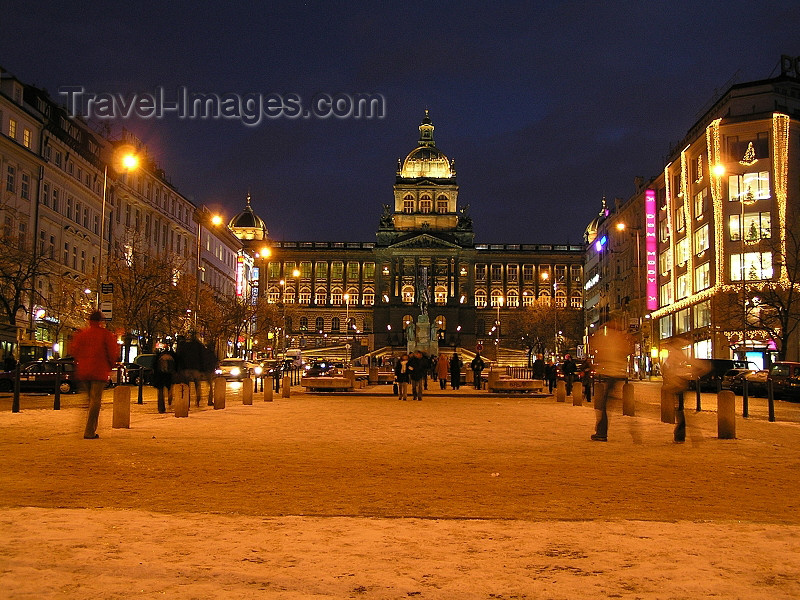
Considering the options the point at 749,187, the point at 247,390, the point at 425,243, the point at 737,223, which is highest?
the point at 425,243

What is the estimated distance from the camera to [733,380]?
38750 millimetres

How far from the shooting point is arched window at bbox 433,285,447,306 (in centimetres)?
14912

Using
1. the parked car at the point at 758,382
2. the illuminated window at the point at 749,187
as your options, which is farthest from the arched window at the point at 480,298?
the parked car at the point at 758,382

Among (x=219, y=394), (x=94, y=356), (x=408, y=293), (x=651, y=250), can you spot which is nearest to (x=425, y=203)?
(x=408, y=293)

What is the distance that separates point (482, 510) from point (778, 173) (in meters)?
57.3

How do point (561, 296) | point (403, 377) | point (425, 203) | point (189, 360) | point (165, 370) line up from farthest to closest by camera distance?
point (425, 203), point (561, 296), point (403, 377), point (165, 370), point (189, 360)

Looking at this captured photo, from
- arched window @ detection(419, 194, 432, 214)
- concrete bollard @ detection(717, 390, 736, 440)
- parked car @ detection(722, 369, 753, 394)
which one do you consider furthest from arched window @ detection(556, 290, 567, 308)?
concrete bollard @ detection(717, 390, 736, 440)

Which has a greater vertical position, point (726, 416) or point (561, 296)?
point (561, 296)

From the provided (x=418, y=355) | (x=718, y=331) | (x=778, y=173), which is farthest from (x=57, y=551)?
(x=778, y=173)

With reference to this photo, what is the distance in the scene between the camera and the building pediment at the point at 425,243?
14724 cm

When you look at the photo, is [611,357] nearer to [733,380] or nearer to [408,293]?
[733,380]

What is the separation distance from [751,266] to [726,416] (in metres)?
47.4

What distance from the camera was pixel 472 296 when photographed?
151 metres

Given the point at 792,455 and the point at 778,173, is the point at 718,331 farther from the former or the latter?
the point at 792,455
